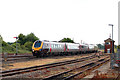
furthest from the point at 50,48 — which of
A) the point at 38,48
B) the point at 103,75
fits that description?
the point at 103,75

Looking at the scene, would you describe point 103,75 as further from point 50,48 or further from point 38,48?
point 50,48

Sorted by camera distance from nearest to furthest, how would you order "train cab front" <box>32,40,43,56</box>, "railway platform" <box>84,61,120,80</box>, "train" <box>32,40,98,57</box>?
"railway platform" <box>84,61,120,80</box> < "train cab front" <box>32,40,43,56</box> < "train" <box>32,40,98,57</box>

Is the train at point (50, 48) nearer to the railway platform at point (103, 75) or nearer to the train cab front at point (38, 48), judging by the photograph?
the train cab front at point (38, 48)

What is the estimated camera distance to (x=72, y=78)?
9.80 metres

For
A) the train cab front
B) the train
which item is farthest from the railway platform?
the train

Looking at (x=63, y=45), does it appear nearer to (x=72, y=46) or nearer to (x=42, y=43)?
(x=72, y=46)

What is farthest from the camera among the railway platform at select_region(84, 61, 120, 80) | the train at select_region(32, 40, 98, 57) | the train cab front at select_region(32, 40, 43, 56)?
the train at select_region(32, 40, 98, 57)

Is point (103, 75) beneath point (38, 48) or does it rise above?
beneath

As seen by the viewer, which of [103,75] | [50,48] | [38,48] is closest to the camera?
[103,75]

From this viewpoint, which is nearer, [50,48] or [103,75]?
[103,75]

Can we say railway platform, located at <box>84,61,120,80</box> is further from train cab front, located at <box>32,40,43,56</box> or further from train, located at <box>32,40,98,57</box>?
train, located at <box>32,40,98,57</box>

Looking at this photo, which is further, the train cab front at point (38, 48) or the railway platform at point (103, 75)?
the train cab front at point (38, 48)

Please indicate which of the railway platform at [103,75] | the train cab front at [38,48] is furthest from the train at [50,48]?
the railway platform at [103,75]

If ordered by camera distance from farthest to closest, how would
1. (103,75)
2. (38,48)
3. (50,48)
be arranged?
(50,48)
(38,48)
(103,75)
